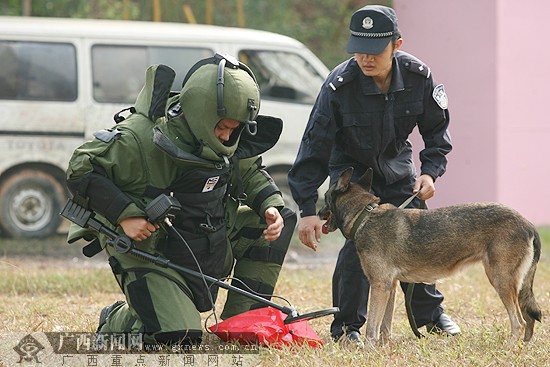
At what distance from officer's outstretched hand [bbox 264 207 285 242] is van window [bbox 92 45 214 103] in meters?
5.43

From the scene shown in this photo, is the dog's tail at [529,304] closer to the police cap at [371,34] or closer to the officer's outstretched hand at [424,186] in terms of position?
the officer's outstretched hand at [424,186]

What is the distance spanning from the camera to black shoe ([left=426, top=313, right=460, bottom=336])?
5.24m

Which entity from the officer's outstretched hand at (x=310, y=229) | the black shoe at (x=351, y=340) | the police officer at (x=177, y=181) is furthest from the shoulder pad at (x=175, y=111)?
the black shoe at (x=351, y=340)

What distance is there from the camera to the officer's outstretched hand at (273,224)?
4.92 m

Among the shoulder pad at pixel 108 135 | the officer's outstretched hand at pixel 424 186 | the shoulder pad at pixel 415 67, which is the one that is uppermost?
the shoulder pad at pixel 415 67

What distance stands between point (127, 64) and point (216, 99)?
5.92 meters

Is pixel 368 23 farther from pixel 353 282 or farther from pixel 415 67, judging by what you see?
pixel 353 282

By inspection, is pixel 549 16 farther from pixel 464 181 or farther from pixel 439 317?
pixel 439 317

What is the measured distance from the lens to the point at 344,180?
4.91 meters

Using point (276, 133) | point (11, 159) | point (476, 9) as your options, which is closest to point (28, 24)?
point (11, 159)

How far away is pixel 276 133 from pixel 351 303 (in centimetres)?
98

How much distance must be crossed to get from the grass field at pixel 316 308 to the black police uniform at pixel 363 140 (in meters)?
0.42

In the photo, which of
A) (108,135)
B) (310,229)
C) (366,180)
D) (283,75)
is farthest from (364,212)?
(283,75)

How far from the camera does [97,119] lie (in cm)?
1006
